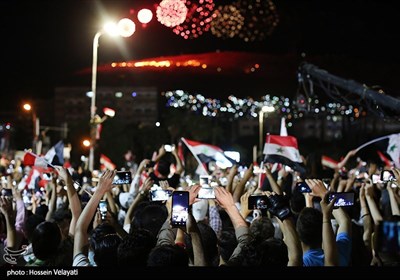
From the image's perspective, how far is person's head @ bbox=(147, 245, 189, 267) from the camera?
3904mm

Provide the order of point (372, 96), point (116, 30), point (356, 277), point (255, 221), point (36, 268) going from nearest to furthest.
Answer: point (356, 277), point (36, 268), point (255, 221), point (372, 96), point (116, 30)

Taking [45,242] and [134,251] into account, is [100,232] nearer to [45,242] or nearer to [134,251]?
[45,242]

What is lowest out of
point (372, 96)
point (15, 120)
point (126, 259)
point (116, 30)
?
point (126, 259)

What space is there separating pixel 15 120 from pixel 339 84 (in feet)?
301

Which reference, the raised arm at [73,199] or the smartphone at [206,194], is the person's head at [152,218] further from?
the raised arm at [73,199]

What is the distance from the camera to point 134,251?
4.28 m

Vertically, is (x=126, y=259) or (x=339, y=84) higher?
(x=339, y=84)

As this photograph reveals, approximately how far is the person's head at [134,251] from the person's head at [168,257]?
294mm

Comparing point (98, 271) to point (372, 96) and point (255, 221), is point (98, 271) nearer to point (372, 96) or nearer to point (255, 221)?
point (255, 221)

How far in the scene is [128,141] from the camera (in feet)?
249

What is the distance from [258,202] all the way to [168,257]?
187 cm

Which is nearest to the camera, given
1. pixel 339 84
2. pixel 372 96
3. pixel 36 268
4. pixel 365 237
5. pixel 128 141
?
pixel 36 268

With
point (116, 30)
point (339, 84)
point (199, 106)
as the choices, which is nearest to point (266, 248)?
point (339, 84)

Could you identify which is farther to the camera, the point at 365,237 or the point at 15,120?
the point at 15,120
